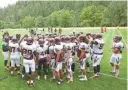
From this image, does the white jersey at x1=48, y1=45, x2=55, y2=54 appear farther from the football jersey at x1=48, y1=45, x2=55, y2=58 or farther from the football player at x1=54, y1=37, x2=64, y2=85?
the football player at x1=54, y1=37, x2=64, y2=85

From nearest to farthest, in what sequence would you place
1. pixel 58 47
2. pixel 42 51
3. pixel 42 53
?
pixel 58 47 → pixel 42 51 → pixel 42 53

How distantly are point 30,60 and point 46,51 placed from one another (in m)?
1.64

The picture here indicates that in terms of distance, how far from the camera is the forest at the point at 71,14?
104 m

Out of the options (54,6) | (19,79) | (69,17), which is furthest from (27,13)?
(19,79)

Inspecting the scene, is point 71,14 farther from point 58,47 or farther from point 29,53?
point 29,53

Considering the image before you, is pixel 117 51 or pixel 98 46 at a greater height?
pixel 98 46

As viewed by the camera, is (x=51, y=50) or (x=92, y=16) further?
(x=92, y=16)

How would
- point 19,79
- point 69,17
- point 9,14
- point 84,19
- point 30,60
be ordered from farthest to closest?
1. point 9,14
2. point 69,17
3. point 84,19
4. point 19,79
5. point 30,60

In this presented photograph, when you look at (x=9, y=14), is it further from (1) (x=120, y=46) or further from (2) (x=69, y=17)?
(1) (x=120, y=46)

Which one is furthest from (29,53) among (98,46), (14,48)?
(98,46)

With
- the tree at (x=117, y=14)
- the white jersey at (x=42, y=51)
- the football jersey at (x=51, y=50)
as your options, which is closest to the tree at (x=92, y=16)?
the tree at (x=117, y=14)

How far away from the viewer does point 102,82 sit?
48.3 ft

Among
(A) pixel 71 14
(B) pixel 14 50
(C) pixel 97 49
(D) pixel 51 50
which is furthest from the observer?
(A) pixel 71 14

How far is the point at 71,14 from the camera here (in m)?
138
